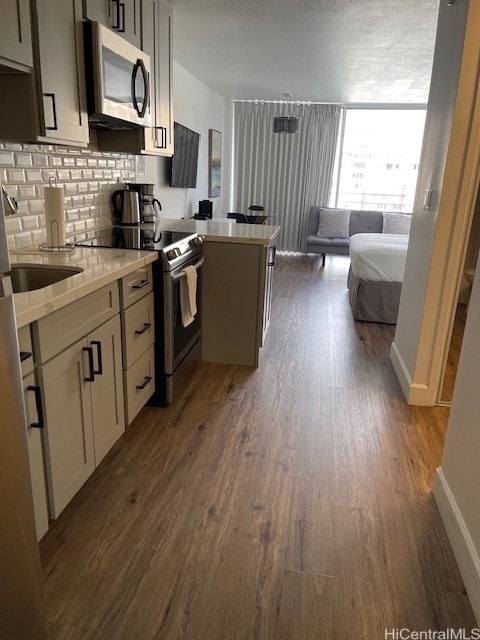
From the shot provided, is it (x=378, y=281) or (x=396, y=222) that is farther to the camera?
(x=396, y=222)

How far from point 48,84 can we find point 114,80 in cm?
56

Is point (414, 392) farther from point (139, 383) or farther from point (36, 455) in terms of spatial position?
point (36, 455)

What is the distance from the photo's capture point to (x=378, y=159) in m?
7.79

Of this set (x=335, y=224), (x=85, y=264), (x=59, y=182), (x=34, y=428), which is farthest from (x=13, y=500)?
(x=335, y=224)

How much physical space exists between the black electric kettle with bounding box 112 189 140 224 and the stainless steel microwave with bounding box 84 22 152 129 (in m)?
0.50

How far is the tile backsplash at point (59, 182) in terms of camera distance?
2.13 m

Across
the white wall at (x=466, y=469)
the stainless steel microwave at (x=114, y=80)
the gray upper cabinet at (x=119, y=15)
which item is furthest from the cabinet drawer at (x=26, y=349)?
the gray upper cabinet at (x=119, y=15)

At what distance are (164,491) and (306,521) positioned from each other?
0.61 meters

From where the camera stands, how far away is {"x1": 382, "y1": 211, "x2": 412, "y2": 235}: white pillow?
7.24m

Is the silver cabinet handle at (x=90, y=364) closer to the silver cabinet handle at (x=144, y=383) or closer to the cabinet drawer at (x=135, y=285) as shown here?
the cabinet drawer at (x=135, y=285)

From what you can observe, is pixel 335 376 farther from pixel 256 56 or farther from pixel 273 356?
pixel 256 56

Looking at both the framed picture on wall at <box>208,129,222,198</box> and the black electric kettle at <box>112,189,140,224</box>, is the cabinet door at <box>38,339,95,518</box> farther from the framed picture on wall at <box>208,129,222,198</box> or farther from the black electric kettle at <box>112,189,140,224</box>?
the framed picture on wall at <box>208,129,222,198</box>

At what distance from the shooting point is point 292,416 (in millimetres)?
2654

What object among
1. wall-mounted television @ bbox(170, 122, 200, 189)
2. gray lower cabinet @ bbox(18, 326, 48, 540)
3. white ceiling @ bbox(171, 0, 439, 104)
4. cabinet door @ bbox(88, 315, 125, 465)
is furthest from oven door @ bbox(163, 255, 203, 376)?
wall-mounted television @ bbox(170, 122, 200, 189)
